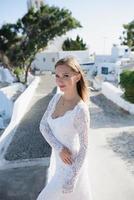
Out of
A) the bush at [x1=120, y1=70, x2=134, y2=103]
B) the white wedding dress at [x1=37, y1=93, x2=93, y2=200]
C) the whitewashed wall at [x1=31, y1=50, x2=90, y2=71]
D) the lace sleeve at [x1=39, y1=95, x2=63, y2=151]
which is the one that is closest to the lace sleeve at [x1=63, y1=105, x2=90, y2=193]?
the white wedding dress at [x1=37, y1=93, x2=93, y2=200]

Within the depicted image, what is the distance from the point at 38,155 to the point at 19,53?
24.4 meters

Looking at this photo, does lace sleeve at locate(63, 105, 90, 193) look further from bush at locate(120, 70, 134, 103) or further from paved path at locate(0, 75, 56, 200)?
bush at locate(120, 70, 134, 103)

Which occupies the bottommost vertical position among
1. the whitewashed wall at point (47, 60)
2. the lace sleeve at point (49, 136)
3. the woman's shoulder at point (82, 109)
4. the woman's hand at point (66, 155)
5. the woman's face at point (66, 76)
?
the whitewashed wall at point (47, 60)

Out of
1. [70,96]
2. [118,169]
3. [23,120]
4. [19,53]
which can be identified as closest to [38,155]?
[118,169]

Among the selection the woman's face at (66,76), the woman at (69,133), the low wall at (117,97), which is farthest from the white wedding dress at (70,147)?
the low wall at (117,97)

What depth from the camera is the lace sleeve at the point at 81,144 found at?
2.93m

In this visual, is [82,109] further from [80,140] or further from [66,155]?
[66,155]

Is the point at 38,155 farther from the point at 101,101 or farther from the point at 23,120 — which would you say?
the point at 101,101

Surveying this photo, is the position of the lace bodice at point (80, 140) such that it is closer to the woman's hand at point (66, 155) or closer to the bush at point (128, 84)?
the woman's hand at point (66, 155)

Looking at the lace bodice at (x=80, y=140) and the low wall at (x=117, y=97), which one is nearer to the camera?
the lace bodice at (x=80, y=140)

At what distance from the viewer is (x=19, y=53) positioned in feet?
104

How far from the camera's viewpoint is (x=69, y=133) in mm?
2988

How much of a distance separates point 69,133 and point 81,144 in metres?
0.13

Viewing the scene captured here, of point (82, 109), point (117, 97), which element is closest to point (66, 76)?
point (82, 109)
